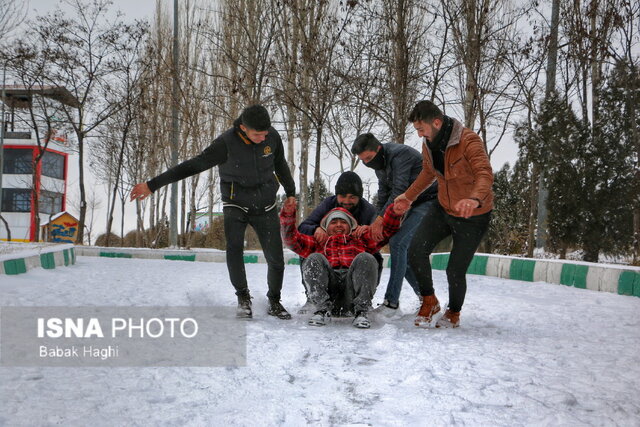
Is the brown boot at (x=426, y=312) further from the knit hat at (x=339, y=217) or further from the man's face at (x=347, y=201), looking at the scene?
the man's face at (x=347, y=201)

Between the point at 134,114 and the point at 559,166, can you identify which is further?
the point at 134,114

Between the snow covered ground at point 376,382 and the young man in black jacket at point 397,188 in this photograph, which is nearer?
the snow covered ground at point 376,382

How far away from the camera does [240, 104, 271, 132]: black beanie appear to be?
411cm

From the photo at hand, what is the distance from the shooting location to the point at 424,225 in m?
4.17

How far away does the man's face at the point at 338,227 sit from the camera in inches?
174

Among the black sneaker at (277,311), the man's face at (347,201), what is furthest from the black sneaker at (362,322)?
the man's face at (347,201)

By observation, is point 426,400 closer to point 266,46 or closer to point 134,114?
point 266,46

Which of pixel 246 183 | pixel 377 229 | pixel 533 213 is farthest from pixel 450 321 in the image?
pixel 533 213

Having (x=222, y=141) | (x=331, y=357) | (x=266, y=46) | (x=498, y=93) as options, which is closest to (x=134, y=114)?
(x=266, y=46)

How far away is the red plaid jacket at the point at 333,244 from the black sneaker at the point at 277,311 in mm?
502

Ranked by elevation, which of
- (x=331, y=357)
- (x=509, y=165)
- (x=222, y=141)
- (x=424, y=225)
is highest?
(x=509, y=165)

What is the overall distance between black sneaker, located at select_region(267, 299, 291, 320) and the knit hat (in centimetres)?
79

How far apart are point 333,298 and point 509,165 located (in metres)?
28.8

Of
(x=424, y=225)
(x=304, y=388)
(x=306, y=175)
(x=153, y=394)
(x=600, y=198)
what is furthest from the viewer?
(x=306, y=175)
